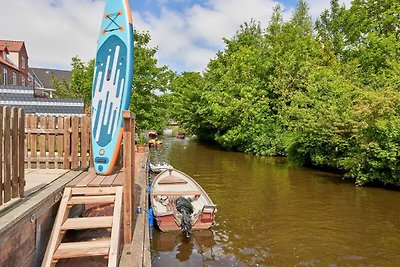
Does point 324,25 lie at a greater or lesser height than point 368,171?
greater

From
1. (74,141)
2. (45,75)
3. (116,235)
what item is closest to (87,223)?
(116,235)

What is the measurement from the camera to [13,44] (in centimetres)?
3478

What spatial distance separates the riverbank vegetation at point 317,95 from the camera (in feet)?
43.5

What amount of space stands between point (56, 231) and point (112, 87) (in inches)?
112

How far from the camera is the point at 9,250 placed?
3.17 m

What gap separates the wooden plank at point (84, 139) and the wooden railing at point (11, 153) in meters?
2.20

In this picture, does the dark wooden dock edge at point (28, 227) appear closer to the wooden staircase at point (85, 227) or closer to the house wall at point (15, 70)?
the wooden staircase at point (85, 227)

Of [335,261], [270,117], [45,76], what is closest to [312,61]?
[270,117]

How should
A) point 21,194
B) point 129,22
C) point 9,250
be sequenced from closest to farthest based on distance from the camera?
point 9,250, point 21,194, point 129,22

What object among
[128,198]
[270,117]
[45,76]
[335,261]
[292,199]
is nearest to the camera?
[128,198]

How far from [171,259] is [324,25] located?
139 ft

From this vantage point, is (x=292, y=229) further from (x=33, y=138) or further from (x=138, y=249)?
(x=33, y=138)

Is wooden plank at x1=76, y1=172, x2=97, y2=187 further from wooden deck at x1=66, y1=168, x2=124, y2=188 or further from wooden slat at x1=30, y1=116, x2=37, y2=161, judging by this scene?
wooden slat at x1=30, y1=116, x2=37, y2=161

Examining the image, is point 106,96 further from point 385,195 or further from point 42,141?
point 385,195
